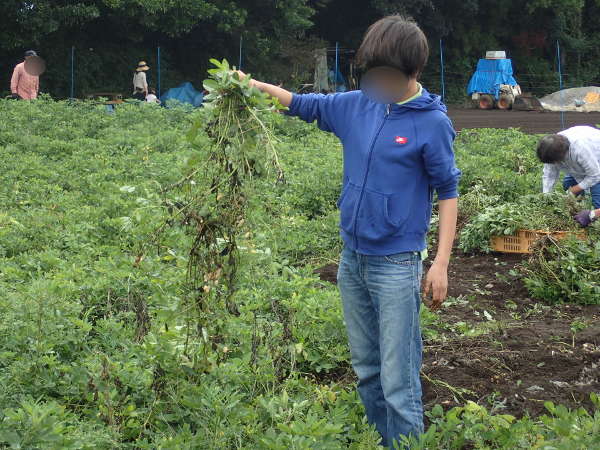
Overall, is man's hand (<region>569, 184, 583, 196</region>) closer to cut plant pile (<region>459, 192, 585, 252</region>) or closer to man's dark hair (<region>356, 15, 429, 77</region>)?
cut plant pile (<region>459, 192, 585, 252</region>)

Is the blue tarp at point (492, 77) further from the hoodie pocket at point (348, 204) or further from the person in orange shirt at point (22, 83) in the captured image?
the hoodie pocket at point (348, 204)

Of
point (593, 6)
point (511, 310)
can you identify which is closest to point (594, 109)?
point (593, 6)

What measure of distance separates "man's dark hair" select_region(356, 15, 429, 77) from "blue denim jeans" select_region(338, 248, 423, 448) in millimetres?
774

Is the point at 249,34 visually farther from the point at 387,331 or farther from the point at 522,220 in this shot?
the point at 387,331

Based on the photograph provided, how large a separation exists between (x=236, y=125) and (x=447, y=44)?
35036mm

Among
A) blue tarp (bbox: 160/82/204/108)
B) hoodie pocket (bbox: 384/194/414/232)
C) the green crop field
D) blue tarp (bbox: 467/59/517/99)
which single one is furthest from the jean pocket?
blue tarp (bbox: 467/59/517/99)

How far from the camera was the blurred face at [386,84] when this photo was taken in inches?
131

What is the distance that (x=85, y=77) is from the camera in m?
26.0

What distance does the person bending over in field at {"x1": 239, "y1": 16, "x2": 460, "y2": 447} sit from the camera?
335 cm

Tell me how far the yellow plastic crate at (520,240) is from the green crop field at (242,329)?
10cm

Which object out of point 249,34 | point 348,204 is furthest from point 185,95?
point 348,204

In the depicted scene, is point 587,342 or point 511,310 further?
point 511,310

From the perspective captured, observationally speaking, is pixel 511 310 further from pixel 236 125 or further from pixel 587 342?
pixel 236 125

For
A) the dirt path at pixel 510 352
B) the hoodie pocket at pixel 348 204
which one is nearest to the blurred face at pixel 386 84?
the hoodie pocket at pixel 348 204
